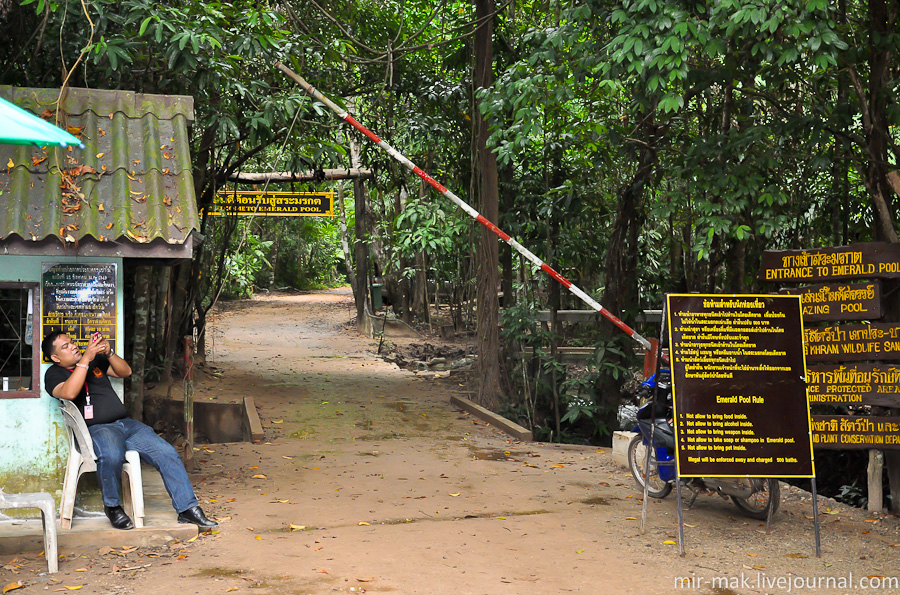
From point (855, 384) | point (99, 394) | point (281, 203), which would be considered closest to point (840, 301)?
point (855, 384)

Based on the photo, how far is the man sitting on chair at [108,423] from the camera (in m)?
5.58

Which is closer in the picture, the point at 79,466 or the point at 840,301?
the point at 79,466

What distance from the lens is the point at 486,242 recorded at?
11.1 meters

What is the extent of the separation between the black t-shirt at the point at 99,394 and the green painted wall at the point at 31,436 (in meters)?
0.23

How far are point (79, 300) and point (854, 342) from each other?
6160mm

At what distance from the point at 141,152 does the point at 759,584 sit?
5.37m

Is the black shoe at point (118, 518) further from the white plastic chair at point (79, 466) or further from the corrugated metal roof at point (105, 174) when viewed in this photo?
the corrugated metal roof at point (105, 174)

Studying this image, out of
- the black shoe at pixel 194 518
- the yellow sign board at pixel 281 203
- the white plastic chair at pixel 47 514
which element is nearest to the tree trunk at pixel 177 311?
the yellow sign board at pixel 281 203

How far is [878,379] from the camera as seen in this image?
6758mm

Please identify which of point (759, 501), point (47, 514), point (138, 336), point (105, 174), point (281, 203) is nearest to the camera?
point (47, 514)

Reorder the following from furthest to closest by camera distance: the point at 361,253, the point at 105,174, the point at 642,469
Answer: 1. the point at 361,253
2. the point at 642,469
3. the point at 105,174

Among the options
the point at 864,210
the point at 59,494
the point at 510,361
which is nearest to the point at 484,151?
the point at 510,361

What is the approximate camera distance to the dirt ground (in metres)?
4.97

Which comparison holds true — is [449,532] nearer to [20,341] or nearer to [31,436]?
[31,436]
